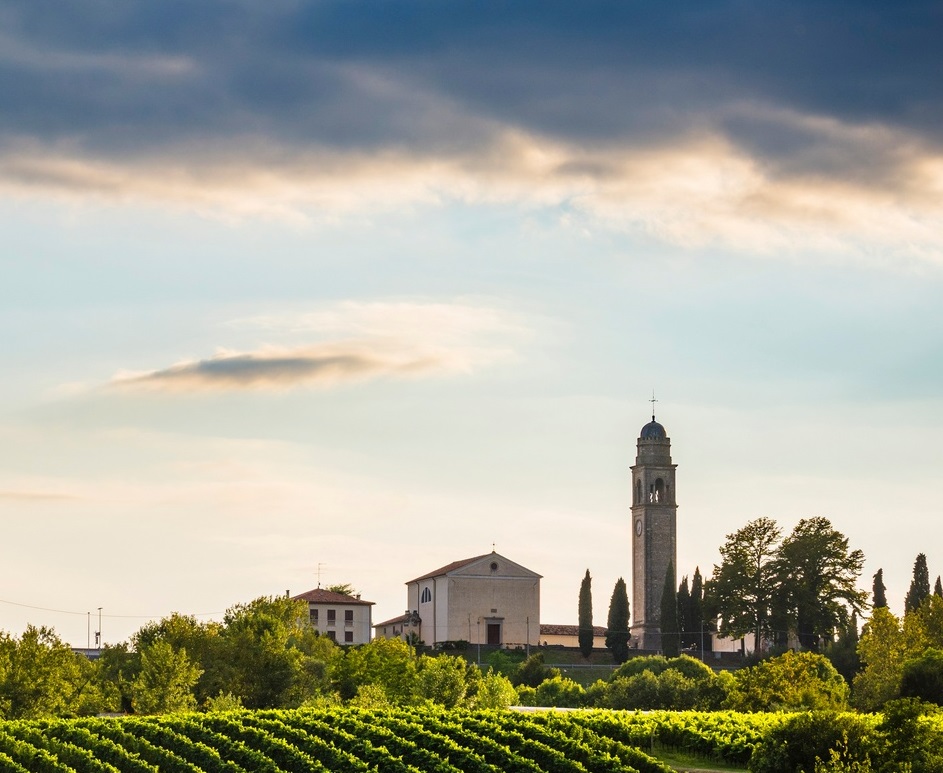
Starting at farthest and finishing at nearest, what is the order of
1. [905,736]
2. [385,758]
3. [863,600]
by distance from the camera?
[863,600] < [385,758] < [905,736]

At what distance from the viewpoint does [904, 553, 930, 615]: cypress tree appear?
3533 inches

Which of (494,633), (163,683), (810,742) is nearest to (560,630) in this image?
(494,633)

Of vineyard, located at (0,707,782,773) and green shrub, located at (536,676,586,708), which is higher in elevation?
vineyard, located at (0,707,782,773)

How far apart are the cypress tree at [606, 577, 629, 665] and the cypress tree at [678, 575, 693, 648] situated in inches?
135

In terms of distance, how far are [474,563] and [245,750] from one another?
63.6 m

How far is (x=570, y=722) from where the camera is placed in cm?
4075

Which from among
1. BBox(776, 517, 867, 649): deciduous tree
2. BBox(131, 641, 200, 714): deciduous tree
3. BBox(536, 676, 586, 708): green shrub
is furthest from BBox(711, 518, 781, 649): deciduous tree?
BBox(131, 641, 200, 714): deciduous tree

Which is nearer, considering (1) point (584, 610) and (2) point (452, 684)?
(2) point (452, 684)

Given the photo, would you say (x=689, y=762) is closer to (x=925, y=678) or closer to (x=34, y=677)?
(x=925, y=678)

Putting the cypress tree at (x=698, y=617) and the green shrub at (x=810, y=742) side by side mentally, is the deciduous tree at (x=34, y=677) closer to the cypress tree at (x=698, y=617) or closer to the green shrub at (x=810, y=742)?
the green shrub at (x=810, y=742)

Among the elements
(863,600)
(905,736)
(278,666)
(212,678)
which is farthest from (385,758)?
(863,600)

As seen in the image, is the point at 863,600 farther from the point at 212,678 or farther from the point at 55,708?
the point at 55,708

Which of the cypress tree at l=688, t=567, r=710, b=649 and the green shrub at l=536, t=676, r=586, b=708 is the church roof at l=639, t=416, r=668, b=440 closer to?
the cypress tree at l=688, t=567, r=710, b=649

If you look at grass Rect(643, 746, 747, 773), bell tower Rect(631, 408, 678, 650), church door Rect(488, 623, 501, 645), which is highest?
bell tower Rect(631, 408, 678, 650)
